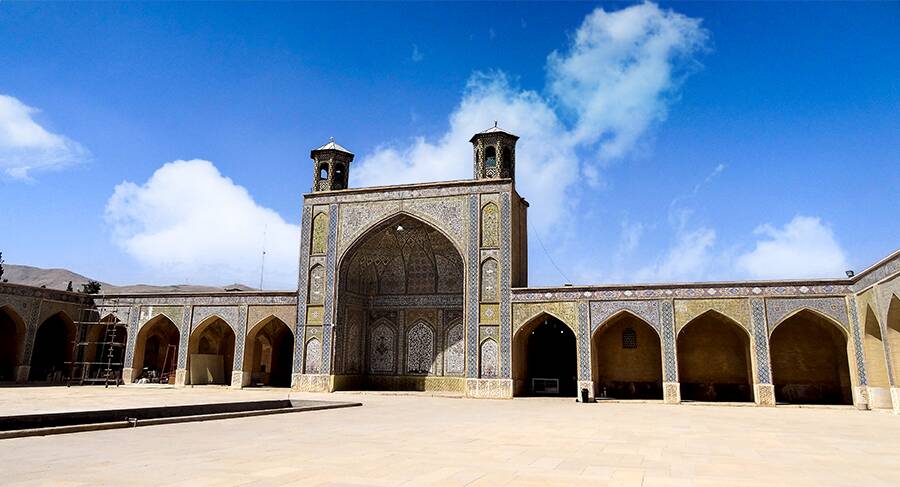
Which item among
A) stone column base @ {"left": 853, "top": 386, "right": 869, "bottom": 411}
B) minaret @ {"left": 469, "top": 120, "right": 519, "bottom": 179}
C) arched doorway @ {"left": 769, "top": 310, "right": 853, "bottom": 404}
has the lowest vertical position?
stone column base @ {"left": 853, "top": 386, "right": 869, "bottom": 411}

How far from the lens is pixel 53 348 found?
969 inches

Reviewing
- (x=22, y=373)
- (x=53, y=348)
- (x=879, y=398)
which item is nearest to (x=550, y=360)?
(x=879, y=398)

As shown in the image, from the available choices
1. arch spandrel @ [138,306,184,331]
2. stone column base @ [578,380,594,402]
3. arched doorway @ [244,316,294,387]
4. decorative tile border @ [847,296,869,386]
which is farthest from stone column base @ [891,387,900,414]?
arch spandrel @ [138,306,184,331]

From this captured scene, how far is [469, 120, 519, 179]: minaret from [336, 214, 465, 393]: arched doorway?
276cm

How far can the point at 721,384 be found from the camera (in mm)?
18891

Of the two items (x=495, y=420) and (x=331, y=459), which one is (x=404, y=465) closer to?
(x=331, y=459)

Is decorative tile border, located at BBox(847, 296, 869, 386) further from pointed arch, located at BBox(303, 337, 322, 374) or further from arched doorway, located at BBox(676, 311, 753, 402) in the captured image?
pointed arch, located at BBox(303, 337, 322, 374)

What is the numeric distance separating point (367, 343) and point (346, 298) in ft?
7.06

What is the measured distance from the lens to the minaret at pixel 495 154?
21016 millimetres

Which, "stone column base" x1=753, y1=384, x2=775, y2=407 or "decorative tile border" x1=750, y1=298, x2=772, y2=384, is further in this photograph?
"decorative tile border" x1=750, y1=298, x2=772, y2=384

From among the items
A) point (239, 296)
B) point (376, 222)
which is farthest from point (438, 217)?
point (239, 296)

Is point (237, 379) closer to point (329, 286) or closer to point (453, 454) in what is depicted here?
point (329, 286)

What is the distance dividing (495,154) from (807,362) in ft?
36.0

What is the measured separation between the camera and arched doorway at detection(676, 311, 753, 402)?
18703 mm
